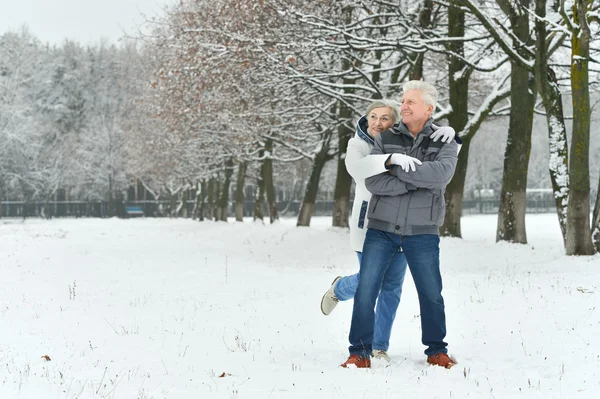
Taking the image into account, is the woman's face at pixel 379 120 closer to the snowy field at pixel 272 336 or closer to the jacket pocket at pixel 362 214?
the jacket pocket at pixel 362 214

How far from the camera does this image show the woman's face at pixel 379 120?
17.6 feet

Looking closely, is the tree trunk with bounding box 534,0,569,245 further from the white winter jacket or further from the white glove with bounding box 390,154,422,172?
the white glove with bounding box 390,154,422,172

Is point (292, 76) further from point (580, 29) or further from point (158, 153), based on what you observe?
point (158, 153)

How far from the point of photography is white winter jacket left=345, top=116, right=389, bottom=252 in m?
5.01

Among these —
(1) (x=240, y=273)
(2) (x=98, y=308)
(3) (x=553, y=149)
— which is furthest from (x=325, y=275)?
(3) (x=553, y=149)

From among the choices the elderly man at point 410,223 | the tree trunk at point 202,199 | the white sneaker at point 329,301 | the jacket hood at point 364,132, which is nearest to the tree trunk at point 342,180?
the white sneaker at point 329,301

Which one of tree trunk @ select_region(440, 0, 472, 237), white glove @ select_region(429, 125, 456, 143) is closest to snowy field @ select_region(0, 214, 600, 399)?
white glove @ select_region(429, 125, 456, 143)

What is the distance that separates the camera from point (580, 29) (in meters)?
11.6

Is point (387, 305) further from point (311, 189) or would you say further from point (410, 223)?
point (311, 189)

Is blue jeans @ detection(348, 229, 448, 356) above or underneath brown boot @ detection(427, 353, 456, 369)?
above

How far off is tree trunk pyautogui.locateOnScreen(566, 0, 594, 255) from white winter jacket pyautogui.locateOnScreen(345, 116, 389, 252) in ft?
25.1

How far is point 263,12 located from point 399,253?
11909 mm

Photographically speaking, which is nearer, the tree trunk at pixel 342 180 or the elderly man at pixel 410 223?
the elderly man at pixel 410 223

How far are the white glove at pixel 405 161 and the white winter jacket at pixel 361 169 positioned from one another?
0.33ft
